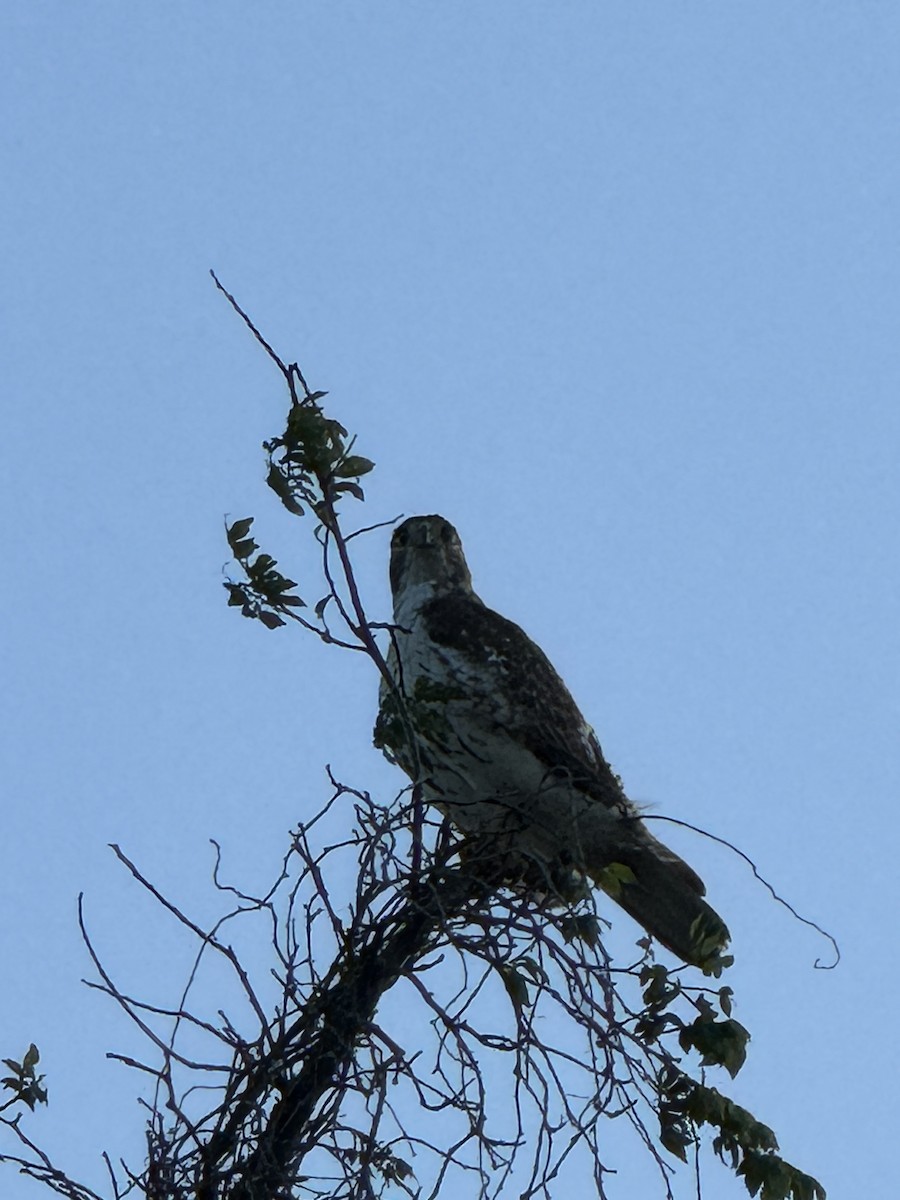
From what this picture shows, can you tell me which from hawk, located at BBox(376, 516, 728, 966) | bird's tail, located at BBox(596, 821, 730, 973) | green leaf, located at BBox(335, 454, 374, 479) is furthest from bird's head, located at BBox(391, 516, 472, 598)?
green leaf, located at BBox(335, 454, 374, 479)

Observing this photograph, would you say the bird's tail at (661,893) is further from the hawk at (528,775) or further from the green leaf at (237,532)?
the green leaf at (237,532)

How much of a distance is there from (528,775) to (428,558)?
1285mm

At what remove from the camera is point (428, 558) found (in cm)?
691

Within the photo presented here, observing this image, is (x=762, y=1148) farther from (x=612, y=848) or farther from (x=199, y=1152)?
(x=612, y=848)

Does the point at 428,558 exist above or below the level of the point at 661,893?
above

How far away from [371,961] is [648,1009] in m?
0.64

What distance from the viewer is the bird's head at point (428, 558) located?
6.84 meters

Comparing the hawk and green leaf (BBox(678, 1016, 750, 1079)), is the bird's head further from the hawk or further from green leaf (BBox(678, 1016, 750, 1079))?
green leaf (BBox(678, 1016, 750, 1079))

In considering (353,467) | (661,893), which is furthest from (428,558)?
(353,467)

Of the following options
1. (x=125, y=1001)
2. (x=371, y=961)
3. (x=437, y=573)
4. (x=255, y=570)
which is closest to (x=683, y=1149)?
(x=371, y=961)

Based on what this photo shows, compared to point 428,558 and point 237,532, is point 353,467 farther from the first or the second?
point 428,558

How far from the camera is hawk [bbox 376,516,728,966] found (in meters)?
5.65

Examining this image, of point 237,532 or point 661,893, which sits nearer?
point 237,532

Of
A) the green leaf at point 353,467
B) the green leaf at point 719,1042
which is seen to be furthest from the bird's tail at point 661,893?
the green leaf at point 353,467
